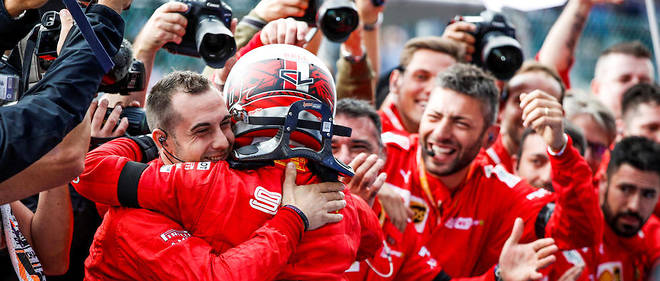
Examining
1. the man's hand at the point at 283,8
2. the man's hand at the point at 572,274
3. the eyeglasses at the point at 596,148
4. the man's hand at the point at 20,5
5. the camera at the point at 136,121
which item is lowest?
the man's hand at the point at 572,274

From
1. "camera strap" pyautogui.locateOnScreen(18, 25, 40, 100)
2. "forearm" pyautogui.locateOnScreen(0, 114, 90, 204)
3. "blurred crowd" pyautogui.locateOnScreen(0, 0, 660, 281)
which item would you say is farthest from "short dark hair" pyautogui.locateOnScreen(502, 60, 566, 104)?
"forearm" pyautogui.locateOnScreen(0, 114, 90, 204)

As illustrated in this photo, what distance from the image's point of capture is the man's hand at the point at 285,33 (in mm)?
2424

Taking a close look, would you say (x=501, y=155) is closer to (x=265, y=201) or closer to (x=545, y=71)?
(x=545, y=71)

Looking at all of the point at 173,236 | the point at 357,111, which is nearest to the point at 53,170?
the point at 173,236

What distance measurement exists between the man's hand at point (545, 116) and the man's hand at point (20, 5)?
6.45ft

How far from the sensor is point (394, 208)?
279cm

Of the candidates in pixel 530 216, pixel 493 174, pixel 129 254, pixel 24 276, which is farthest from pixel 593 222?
pixel 24 276

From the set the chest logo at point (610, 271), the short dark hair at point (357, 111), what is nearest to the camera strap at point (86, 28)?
the short dark hair at point (357, 111)

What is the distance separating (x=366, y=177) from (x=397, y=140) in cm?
117

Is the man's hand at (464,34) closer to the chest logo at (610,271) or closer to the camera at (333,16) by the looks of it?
the camera at (333,16)

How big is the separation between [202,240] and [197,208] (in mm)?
87

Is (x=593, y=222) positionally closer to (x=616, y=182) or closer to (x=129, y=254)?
(x=616, y=182)

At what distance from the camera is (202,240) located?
72.4 inches

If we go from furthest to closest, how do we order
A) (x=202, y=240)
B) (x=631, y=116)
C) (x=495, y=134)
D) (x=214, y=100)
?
(x=631, y=116), (x=495, y=134), (x=214, y=100), (x=202, y=240)
